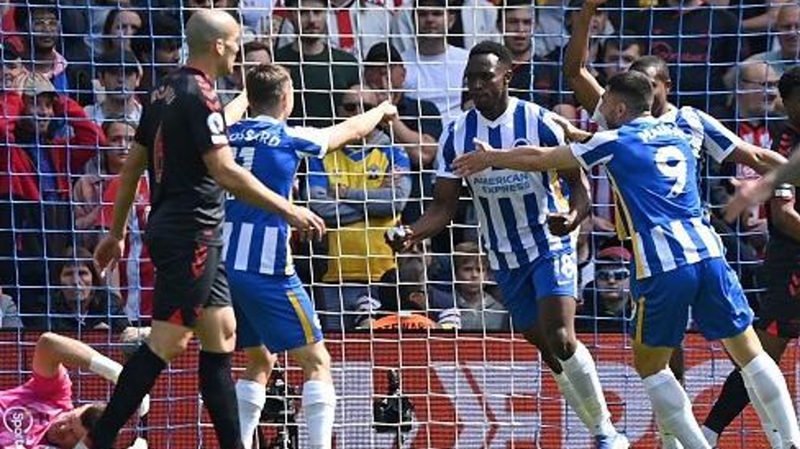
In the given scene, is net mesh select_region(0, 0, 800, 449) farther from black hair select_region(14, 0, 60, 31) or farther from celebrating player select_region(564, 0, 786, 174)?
celebrating player select_region(564, 0, 786, 174)

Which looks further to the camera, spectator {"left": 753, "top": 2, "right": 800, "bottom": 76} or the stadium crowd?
spectator {"left": 753, "top": 2, "right": 800, "bottom": 76}

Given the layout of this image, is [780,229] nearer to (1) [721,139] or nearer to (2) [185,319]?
(1) [721,139]

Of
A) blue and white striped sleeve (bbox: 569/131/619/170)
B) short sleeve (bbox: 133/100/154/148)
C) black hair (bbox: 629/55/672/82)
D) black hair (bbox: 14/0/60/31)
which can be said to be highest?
black hair (bbox: 14/0/60/31)

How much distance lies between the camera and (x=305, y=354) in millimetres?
10297

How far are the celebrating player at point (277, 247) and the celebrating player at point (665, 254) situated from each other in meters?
1.08

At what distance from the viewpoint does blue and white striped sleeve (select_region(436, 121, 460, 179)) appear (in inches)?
452

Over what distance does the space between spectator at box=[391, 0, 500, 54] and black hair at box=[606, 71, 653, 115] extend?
4018mm

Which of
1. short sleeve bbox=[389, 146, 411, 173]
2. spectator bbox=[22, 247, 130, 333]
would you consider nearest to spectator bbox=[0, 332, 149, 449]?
spectator bbox=[22, 247, 130, 333]

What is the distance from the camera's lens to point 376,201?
13492mm

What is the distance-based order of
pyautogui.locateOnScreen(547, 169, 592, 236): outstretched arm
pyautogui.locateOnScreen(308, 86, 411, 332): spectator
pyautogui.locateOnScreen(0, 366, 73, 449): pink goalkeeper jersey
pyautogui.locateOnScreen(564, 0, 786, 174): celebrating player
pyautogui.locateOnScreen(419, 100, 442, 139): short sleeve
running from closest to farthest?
pyautogui.locateOnScreen(564, 0, 786, 174): celebrating player → pyautogui.locateOnScreen(547, 169, 592, 236): outstretched arm → pyautogui.locateOnScreen(0, 366, 73, 449): pink goalkeeper jersey → pyautogui.locateOnScreen(308, 86, 411, 332): spectator → pyautogui.locateOnScreen(419, 100, 442, 139): short sleeve

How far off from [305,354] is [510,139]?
77.4 inches

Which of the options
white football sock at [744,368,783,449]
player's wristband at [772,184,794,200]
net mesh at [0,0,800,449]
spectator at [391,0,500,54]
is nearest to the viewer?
white football sock at [744,368,783,449]

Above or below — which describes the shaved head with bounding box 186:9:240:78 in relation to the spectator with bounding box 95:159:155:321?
above

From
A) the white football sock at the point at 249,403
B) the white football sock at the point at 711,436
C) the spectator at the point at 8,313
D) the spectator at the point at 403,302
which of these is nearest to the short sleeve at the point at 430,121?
the spectator at the point at 403,302
